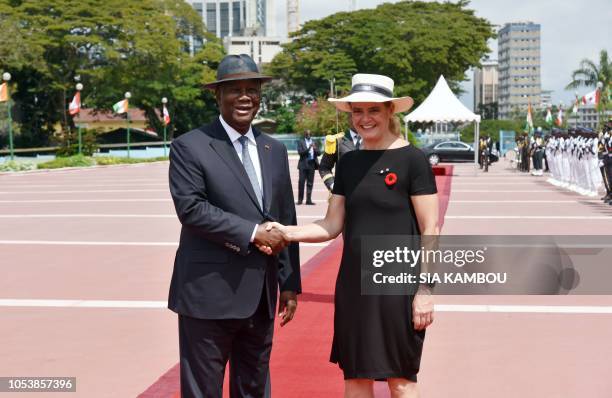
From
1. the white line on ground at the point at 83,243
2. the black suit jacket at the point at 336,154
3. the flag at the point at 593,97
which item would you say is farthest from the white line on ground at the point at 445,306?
the flag at the point at 593,97

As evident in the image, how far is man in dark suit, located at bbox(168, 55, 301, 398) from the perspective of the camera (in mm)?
3732

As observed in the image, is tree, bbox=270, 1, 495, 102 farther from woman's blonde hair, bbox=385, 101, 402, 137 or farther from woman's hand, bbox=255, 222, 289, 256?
→ woman's hand, bbox=255, 222, 289, 256

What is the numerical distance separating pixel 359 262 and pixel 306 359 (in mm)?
2547

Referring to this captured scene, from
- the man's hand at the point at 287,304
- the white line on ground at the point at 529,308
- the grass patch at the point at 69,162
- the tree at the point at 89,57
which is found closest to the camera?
the man's hand at the point at 287,304

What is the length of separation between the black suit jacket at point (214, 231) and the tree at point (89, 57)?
50045 millimetres

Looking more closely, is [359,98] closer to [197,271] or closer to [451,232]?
[197,271]

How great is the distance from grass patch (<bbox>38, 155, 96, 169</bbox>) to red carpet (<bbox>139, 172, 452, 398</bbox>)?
3692cm

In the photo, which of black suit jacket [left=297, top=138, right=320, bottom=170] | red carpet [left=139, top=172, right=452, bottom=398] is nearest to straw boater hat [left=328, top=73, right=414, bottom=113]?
red carpet [left=139, top=172, right=452, bottom=398]

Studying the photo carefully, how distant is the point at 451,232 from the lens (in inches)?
538

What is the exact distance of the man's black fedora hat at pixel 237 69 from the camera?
12.6ft

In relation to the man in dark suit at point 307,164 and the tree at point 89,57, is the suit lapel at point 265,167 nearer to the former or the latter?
the man in dark suit at point 307,164

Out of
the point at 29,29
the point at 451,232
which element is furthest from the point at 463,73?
the point at 451,232

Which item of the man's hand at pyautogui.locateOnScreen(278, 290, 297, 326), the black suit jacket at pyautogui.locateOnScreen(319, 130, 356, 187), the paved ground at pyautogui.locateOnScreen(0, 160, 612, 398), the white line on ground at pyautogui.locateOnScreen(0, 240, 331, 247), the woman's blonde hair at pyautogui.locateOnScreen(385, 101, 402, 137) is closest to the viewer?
the woman's blonde hair at pyautogui.locateOnScreen(385, 101, 402, 137)

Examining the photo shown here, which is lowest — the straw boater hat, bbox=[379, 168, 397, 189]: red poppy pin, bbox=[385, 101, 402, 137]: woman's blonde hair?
Answer: bbox=[379, 168, 397, 189]: red poppy pin
